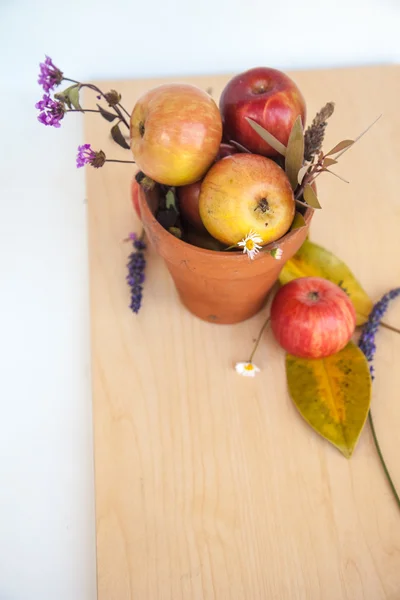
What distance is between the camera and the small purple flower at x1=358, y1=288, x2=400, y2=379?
2.00ft

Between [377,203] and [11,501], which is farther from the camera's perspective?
[377,203]

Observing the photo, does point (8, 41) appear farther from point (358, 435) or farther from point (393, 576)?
point (393, 576)

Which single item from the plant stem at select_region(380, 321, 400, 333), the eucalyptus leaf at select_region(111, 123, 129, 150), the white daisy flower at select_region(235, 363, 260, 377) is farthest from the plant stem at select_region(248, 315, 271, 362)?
the eucalyptus leaf at select_region(111, 123, 129, 150)

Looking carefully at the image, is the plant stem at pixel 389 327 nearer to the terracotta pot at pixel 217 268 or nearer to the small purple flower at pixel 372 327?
the small purple flower at pixel 372 327

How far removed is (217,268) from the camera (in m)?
0.49

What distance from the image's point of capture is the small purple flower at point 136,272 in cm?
65

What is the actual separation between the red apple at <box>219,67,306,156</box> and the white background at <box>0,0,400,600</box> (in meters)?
0.32

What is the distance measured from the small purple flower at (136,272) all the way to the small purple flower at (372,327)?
26 cm

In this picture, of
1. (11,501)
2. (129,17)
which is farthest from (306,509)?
(129,17)

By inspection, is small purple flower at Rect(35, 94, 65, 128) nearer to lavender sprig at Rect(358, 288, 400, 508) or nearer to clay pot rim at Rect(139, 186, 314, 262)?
clay pot rim at Rect(139, 186, 314, 262)

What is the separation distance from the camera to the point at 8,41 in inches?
38.5

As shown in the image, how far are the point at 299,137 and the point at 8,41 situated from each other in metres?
0.75

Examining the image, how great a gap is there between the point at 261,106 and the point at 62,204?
0.39 m

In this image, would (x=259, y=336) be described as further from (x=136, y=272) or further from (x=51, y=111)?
(x=51, y=111)
